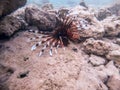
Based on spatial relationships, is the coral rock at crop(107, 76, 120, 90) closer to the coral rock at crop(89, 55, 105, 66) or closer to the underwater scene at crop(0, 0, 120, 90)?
the underwater scene at crop(0, 0, 120, 90)

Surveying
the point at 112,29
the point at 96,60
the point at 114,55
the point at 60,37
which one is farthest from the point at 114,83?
the point at 112,29

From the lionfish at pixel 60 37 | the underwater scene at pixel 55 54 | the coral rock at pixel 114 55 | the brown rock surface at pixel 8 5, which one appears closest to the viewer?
the underwater scene at pixel 55 54

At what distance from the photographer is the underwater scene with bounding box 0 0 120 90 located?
3555 mm

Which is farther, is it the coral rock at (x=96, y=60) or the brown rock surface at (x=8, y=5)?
the coral rock at (x=96, y=60)

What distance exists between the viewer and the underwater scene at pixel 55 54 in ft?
11.7

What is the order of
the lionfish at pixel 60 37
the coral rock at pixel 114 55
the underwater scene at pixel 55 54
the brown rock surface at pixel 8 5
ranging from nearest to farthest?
the underwater scene at pixel 55 54 → the brown rock surface at pixel 8 5 → the lionfish at pixel 60 37 → the coral rock at pixel 114 55

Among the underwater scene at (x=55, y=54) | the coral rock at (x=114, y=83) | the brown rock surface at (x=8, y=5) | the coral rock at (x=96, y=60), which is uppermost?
the brown rock surface at (x=8, y=5)

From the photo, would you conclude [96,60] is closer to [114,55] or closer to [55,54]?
[114,55]

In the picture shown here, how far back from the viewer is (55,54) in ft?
14.1

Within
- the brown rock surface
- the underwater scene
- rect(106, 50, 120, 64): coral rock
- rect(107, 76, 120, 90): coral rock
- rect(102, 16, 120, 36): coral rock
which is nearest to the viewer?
the underwater scene

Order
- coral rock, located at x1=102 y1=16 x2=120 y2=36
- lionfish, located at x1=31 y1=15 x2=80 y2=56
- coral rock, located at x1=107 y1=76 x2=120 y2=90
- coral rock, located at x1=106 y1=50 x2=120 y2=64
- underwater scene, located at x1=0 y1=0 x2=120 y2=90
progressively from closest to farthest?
1. underwater scene, located at x1=0 y1=0 x2=120 y2=90
2. coral rock, located at x1=107 y1=76 x2=120 y2=90
3. lionfish, located at x1=31 y1=15 x2=80 y2=56
4. coral rock, located at x1=106 y1=50 x2=120 y2=64
5. coral rock, located at x1=102 y1=16 x2=120 y2=36

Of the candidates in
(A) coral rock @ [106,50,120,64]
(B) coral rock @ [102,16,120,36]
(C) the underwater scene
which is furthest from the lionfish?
(B) coral rock @ [102,16,120,36]

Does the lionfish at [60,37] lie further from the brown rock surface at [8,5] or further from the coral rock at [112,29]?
the coral rock at [112,29]

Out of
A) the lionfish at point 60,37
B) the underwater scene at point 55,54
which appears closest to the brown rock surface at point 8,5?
the underwater scene at point 55,54
